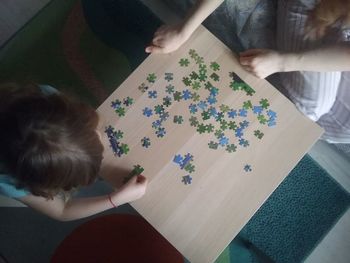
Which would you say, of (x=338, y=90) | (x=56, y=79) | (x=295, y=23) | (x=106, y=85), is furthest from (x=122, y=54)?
(x=338, y=90)

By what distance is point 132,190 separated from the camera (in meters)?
0.92

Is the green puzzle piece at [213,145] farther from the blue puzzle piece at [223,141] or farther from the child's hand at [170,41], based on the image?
the child's hand at [170,41]

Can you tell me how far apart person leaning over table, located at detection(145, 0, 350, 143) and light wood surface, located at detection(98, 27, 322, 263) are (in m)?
0.07

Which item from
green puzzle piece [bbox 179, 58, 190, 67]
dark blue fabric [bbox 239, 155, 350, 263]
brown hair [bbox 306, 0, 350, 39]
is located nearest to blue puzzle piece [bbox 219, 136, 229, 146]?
green puzzle piece [bbox 179, 58, 190, 67]

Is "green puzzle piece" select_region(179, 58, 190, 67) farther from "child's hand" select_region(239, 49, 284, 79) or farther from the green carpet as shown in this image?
the green carpet

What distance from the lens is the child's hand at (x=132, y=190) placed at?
0.92 metres

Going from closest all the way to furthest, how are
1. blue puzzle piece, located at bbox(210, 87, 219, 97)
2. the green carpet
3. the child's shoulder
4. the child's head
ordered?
the child's head → the child's shoulder → blue puzzle piece, located at bbox(210, 87, 219, 97) → the green carpet

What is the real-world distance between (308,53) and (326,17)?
0.37 feet

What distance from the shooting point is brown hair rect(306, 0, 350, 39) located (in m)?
1.04

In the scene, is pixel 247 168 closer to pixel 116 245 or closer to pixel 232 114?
pixel 232 114

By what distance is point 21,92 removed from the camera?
85cm

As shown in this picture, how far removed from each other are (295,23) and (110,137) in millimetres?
660

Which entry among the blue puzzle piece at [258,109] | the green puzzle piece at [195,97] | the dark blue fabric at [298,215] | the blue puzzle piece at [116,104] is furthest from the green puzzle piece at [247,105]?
the dark blue fabric at [298,215]

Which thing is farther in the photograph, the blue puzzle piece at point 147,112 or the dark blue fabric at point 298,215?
the dark blue fabric at point 298,215
